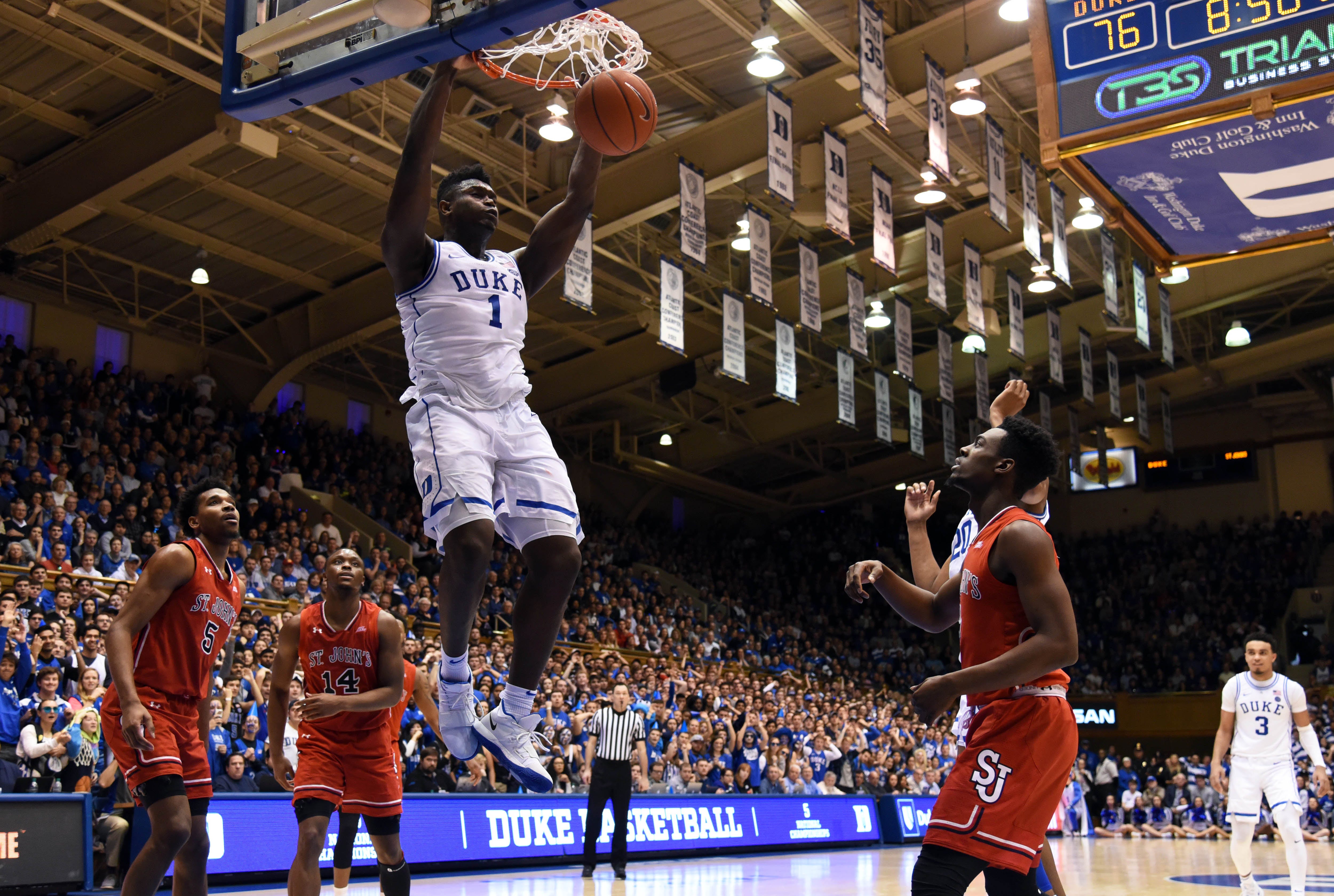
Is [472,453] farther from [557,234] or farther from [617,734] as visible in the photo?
[617,734]

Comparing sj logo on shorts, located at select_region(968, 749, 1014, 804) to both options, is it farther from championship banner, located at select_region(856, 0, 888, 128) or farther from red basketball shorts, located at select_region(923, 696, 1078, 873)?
championship banner, located at select_region(856, 0, 888, 128)

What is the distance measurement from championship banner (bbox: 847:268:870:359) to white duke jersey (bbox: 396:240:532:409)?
1437 centimetres

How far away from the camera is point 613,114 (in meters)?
4.45

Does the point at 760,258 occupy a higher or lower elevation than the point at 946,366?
higher

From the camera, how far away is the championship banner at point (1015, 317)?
2002 centimetres

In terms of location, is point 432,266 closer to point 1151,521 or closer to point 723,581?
point 723,581

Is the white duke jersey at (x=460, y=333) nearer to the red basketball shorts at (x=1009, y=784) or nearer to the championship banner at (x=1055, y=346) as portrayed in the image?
the red basketball shorts at (x=1009, y=784)

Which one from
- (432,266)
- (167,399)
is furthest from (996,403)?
(167,399)

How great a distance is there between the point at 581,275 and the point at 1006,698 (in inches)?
485

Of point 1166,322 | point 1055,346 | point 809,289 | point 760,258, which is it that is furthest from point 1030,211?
point 1166,322

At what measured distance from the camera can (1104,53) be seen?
20.7 feet

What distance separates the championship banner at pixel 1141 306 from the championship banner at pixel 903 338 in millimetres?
3820

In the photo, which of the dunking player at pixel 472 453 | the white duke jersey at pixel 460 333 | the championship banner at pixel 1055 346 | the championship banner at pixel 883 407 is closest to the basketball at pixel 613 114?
the dunking player at pixel 472 453

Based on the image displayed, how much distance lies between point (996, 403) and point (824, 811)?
11865mm
